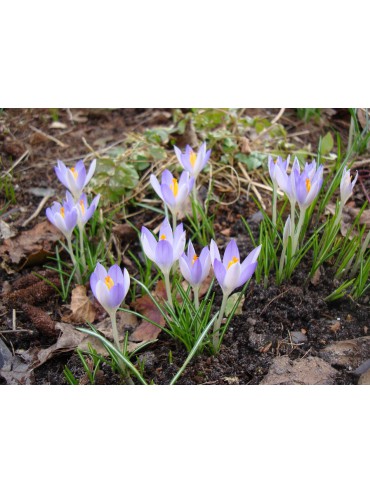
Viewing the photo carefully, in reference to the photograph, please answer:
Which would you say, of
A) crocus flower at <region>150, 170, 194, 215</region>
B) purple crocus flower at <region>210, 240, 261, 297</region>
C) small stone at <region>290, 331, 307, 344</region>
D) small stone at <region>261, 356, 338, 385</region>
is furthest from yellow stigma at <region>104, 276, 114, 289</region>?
small stone at <region>290, 331, 307, 344</region>

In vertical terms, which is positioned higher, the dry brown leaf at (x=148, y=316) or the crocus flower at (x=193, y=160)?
the crocus flower at (x=193, y=160)

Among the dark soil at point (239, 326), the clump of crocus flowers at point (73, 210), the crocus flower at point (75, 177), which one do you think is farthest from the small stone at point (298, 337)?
the crocus flower at point (75, 177)

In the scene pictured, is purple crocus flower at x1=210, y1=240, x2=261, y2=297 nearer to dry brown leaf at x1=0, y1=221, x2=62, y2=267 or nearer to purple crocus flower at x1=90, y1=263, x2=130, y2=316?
purple crocus flower at x1=90, y1=263, x2=130, y2=316

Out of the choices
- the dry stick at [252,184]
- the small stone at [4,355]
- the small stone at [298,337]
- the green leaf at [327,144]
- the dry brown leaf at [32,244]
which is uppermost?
the green leaf at [327,144]

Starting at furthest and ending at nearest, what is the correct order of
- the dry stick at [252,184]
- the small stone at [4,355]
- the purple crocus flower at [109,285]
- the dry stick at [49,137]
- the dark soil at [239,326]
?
the dry stick at [49,137] < the dry stick at [252,184] < the small stone at [4,355] < the dark soil at [239,326] < the purple crocus flower at [109,285]

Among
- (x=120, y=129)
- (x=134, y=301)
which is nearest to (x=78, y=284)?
(x=134, y=301)

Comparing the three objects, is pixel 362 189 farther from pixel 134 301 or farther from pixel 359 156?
pixel 134 301

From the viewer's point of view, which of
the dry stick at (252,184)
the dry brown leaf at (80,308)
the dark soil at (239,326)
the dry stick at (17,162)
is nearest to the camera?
the dark soil at (239,326)

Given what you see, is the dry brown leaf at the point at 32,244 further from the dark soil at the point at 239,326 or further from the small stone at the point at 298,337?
the small stone at the point at 298,337
